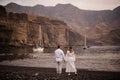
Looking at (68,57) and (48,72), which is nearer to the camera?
(68,57)

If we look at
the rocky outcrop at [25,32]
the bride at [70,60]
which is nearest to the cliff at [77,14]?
the rocky outcrop at [25,32]

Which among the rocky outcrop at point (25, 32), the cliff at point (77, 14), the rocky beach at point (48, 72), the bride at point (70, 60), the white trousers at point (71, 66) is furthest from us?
the rocky outcrop at point (25, 32)

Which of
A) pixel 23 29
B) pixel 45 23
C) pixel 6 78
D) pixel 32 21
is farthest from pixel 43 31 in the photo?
pixel 6 78

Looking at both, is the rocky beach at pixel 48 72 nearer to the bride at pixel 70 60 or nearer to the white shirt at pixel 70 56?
the bride at pixel 70 60

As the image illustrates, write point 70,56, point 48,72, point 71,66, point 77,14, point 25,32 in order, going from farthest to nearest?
point 25,32 < point 77,14 < point 48,72 < point 71,66 < point 70,56

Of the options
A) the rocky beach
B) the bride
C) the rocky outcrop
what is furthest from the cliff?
the bride

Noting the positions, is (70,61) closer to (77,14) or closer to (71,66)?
(71,66)

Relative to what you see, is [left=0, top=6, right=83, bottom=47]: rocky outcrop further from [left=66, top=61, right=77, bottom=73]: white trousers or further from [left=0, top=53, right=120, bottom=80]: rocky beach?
[left=66, top=61, right=77, bottom=73]: white trousers

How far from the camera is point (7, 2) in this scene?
891 inches

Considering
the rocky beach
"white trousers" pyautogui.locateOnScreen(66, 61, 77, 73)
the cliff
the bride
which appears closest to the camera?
the rocky beach

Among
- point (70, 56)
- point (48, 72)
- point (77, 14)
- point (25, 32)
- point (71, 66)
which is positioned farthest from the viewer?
point (25, 32)

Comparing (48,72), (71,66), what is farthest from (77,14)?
(71,66)

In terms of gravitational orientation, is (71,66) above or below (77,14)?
below

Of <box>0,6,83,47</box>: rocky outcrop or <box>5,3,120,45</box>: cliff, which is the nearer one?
<box>5,3,120,45</box>: cliff
